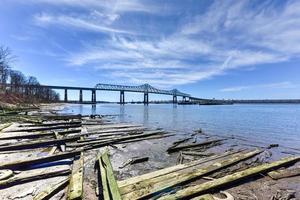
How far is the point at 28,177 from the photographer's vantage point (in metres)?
7.74

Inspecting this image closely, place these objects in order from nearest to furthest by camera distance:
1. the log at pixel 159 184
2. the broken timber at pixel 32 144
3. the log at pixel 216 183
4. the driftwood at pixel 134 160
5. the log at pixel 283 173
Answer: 1. the log at pixel 216 183
2. the log at pixel 159 184
3. the log at pixel 283 173
4. the driftwood at pixel 134 160
5. the broken timber at pixel 32 144

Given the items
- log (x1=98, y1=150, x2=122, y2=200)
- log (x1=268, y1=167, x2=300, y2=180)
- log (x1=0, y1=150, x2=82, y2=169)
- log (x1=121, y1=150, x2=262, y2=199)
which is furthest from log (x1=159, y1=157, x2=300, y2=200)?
log (x1=0, y1=150, x2=82, y2=169)

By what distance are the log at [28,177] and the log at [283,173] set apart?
308 inches

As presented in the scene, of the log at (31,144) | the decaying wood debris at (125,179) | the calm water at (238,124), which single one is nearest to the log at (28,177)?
the decaying wood debris at (125,179)

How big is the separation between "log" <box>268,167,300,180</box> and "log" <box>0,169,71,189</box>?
25.7ft

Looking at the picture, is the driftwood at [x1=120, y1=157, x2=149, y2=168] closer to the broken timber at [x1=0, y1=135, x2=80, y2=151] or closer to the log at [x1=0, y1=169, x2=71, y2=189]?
the log at [x1=0, y1=169, x2=71, y2=189]

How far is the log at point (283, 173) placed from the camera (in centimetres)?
873

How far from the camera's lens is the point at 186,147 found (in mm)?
14516

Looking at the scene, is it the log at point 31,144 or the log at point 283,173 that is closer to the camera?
the log at point 283,173

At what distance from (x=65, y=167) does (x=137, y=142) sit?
828 cm

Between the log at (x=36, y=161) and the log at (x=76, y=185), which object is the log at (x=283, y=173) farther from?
the log at (x=36, y=161)

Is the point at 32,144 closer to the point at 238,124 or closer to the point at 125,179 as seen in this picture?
the point at 125,179

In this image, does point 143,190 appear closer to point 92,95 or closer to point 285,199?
point 285,199

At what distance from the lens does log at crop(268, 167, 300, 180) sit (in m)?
8.73
